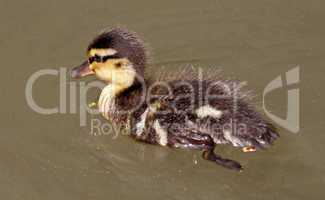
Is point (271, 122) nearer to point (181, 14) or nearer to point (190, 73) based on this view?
point (190, 73)

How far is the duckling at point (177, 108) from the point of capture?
391 centimetres

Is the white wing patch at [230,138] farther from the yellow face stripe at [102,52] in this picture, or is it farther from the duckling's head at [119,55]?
the yellow face stripe at [102,52]

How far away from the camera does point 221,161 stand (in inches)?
156

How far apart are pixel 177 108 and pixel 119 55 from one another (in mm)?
447

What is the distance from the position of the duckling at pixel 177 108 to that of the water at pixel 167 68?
0.13 meters

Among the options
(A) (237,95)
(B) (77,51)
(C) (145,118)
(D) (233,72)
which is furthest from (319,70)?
(B) (77,51)

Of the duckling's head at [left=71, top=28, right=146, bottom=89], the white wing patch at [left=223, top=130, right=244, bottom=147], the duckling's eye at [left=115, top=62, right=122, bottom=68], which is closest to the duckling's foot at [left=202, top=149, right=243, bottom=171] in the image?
the white wing patch at [left=223, top=130, right=244, bottom=147]

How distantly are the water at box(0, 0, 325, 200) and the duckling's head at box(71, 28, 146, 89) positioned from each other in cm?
38

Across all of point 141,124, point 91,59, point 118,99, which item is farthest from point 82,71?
point 141,124

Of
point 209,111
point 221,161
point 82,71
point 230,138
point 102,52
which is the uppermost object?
point 102,52

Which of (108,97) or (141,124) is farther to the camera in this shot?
(108,97)

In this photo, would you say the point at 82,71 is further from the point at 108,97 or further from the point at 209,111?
the point at 209,111

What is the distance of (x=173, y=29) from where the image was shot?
5.04 meters

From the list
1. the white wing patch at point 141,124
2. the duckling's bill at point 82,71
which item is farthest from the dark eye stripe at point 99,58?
the white wing patch at point 141,124
